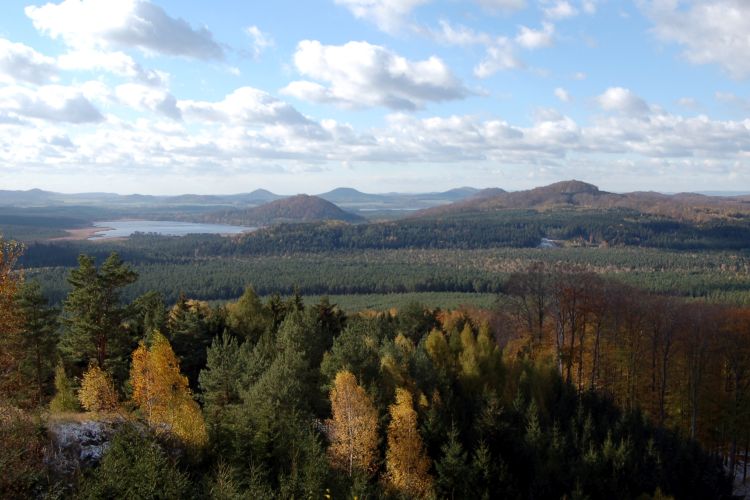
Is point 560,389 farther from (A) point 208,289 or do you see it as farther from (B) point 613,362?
(A) point 208,289

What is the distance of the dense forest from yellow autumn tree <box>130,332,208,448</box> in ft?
0.30

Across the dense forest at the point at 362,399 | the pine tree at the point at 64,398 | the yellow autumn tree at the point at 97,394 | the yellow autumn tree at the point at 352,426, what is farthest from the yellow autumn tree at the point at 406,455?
the pine tree at the point at 64,398

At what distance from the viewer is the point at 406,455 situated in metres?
27.1

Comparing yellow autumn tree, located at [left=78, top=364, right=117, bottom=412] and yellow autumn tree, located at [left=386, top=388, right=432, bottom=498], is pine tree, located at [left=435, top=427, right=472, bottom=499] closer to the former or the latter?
yellow autumn tree, located at [left=386, top=388, right=432, bottom=498]

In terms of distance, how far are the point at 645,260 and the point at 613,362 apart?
6420 inches

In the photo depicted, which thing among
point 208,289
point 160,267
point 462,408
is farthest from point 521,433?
point 160,267

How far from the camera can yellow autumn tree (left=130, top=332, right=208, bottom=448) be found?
2206 centimetres

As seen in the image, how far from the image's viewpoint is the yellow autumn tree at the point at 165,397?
22.1 meters

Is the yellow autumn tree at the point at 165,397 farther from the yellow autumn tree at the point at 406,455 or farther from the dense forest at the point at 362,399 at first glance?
the yellow autumn tree at the point at 406,455

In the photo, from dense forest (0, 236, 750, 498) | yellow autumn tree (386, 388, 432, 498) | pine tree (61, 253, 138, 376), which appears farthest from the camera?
pine tree (61, 253, 138, 376)

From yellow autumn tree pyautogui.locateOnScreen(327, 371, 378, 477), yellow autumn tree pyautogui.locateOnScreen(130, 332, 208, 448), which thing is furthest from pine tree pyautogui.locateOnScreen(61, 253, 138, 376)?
yellow autumn tree pyautogui.locateOnScreen(327, 371, 378, 477)

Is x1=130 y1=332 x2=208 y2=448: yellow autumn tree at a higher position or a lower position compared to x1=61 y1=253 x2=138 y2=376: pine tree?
lower

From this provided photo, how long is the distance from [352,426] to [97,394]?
13.0 meters

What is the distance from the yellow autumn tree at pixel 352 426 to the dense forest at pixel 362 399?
0.10m
